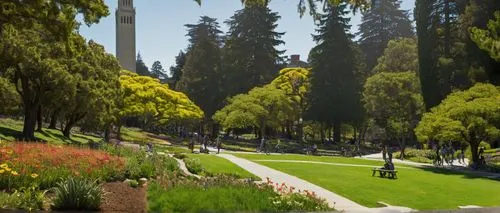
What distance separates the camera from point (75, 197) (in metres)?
11.4

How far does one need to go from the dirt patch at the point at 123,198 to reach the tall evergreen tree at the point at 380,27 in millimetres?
75604

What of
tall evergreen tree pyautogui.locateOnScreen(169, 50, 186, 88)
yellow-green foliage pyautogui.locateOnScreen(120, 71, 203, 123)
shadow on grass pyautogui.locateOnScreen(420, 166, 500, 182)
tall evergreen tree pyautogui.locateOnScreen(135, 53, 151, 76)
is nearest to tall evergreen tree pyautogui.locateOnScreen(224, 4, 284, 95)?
yellow-green foliage pyautogui.locateOnScreen(120, 71, 203, 123)

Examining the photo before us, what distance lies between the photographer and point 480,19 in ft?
158

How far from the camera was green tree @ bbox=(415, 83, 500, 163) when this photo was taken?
3325 centimetres

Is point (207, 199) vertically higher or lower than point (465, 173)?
higher

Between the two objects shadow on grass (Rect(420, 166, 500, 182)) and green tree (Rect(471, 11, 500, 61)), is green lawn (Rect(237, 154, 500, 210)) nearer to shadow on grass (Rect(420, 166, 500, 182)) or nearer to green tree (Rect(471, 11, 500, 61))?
shadow on grass (Rect(420, 166, 500, 182))

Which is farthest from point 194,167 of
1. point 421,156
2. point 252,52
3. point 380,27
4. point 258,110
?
point 380,27

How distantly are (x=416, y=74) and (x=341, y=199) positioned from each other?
47.3 m

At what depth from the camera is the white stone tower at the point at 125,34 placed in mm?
104438

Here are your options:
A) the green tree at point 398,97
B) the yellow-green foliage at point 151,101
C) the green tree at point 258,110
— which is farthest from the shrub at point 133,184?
the green tree at point 398,97

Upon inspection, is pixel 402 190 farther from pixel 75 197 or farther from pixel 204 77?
pixel 204 77

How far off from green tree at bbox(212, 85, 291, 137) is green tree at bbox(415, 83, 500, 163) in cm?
2226

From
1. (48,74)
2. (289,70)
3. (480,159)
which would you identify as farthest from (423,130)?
(289,70)

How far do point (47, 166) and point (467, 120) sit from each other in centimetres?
2776
